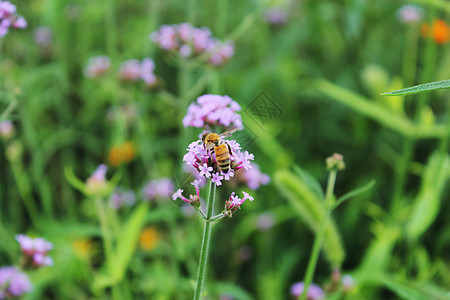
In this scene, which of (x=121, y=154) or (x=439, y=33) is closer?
(x=121, y=154)

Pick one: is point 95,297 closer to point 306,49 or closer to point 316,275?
point 316,275

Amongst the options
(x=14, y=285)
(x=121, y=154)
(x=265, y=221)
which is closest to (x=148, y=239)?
(x=121, y=154)

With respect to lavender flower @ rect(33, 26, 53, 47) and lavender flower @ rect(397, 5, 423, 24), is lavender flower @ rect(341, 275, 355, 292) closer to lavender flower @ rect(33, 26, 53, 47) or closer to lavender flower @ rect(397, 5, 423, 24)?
lavender flower @ rect(397, 5, 423, 24)

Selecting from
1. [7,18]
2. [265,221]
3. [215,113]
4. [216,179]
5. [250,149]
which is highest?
[250,149]

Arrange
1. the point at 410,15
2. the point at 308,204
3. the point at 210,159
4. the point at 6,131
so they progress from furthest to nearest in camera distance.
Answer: the point at 410,15 → the point at 6,131 → the point at 308,204 → the point at 210,159

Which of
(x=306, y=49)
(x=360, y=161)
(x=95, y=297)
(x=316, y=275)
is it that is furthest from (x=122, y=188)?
(x=306, y=49)

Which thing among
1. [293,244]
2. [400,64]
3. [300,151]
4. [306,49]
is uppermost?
[306,49]

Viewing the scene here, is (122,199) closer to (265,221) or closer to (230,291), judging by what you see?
(265,221)
